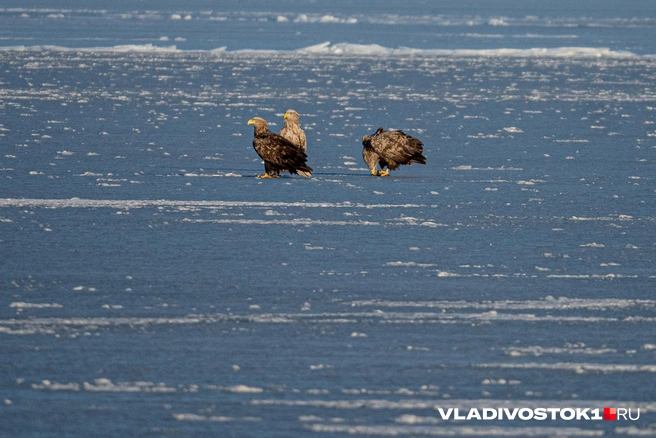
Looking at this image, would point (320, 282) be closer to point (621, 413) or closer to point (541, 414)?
point (541, 414)

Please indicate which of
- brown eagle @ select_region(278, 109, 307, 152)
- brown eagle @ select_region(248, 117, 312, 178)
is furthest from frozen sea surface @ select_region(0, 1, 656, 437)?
brown eagle @ select_region(278, 109, 307, 152)

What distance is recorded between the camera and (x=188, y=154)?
14.9 m

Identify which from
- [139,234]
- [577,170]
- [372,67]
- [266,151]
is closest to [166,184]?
[266,151]

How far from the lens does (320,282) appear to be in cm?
766

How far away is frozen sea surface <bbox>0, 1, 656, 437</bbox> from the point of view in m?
5.27

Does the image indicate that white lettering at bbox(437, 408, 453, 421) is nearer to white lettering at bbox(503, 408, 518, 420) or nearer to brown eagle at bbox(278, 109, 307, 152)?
white lettering at bbox(503, 408, 518, 420)

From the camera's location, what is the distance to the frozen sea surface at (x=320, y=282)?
5270mm

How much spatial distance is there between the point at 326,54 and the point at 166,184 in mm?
32048

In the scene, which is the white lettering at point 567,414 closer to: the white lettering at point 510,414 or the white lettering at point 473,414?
the white lettering at point 510,414

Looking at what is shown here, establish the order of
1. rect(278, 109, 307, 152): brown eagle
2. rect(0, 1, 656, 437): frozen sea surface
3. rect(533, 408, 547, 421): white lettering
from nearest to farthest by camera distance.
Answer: rect(533, 408, 547, 421): white lettering < rect(0, 1, 656, 437): frozen sea surface < rect(278, 109, 307, 152): brown eagle

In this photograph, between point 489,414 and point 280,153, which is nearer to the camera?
point 489,414

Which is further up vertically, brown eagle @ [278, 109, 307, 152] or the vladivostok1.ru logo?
brown eagle @ [278, 109, 307, 152]

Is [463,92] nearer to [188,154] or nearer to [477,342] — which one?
[188,154]

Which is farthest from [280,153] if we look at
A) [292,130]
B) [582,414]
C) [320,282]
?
[582,414]
